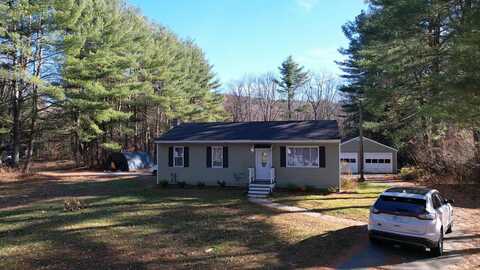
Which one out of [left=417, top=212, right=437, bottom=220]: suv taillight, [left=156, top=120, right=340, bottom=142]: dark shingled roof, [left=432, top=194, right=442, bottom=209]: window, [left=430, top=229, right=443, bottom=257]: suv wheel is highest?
[left=156, top=120, right=340, bottom=142]: dark shingled roof

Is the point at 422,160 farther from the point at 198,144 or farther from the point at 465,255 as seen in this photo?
the point at 465,255

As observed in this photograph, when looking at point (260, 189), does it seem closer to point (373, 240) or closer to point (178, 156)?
point (178, 156)

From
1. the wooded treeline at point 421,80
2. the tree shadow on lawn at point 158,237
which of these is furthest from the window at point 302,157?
the wooded treeline at point 421,80

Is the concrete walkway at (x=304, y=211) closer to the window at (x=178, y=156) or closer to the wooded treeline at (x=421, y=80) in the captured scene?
the wooded treeline at (x=421, y=80)

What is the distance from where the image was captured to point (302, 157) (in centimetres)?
2125

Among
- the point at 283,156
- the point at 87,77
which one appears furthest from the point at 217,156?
the point at 87,77

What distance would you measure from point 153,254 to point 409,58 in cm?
1984

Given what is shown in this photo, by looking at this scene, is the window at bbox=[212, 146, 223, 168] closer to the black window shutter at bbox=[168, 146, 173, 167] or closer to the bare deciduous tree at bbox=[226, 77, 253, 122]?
the black window shutter at bbox=[168, 146, 173, 167]

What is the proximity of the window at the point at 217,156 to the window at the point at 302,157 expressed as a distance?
391cm

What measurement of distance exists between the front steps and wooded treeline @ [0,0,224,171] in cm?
1635

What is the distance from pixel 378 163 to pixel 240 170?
20413mm

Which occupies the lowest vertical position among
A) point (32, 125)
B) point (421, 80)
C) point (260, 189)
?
point (260, 189)

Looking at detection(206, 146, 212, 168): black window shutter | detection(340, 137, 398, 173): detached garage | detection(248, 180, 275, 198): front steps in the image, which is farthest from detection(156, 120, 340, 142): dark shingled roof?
detection(340, 137, 398, 173): detached garage

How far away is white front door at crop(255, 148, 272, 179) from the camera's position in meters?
21.6
